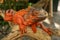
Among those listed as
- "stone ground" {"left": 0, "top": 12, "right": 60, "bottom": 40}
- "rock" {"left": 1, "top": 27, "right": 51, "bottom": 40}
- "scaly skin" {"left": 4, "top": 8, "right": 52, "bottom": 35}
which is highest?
"scaly skin" {"left": 4, "top": 8, "right": 52, "bottom": 35}

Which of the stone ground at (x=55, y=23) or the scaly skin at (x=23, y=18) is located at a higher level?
the scaly skin at (x=23, y=18)

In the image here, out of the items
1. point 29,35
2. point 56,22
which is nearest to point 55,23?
point 56,22

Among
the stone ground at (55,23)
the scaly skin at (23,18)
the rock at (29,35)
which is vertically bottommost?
the rock at (29,35)

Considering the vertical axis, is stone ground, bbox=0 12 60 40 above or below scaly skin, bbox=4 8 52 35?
below

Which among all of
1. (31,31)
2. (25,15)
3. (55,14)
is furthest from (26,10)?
(55,14)

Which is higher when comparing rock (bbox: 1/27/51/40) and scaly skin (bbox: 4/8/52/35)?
scaly skin (bbox: 4/8/52/35)

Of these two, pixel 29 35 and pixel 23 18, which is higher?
pixel 23 18

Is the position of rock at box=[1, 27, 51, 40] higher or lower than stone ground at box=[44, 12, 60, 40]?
lower

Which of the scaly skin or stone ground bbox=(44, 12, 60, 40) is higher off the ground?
the scaly skin

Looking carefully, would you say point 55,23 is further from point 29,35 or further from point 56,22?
point 29,35

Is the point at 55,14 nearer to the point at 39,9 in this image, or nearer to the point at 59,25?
the point at 59,25

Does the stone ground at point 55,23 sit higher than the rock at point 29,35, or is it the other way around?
the stone ground at point 55,23
